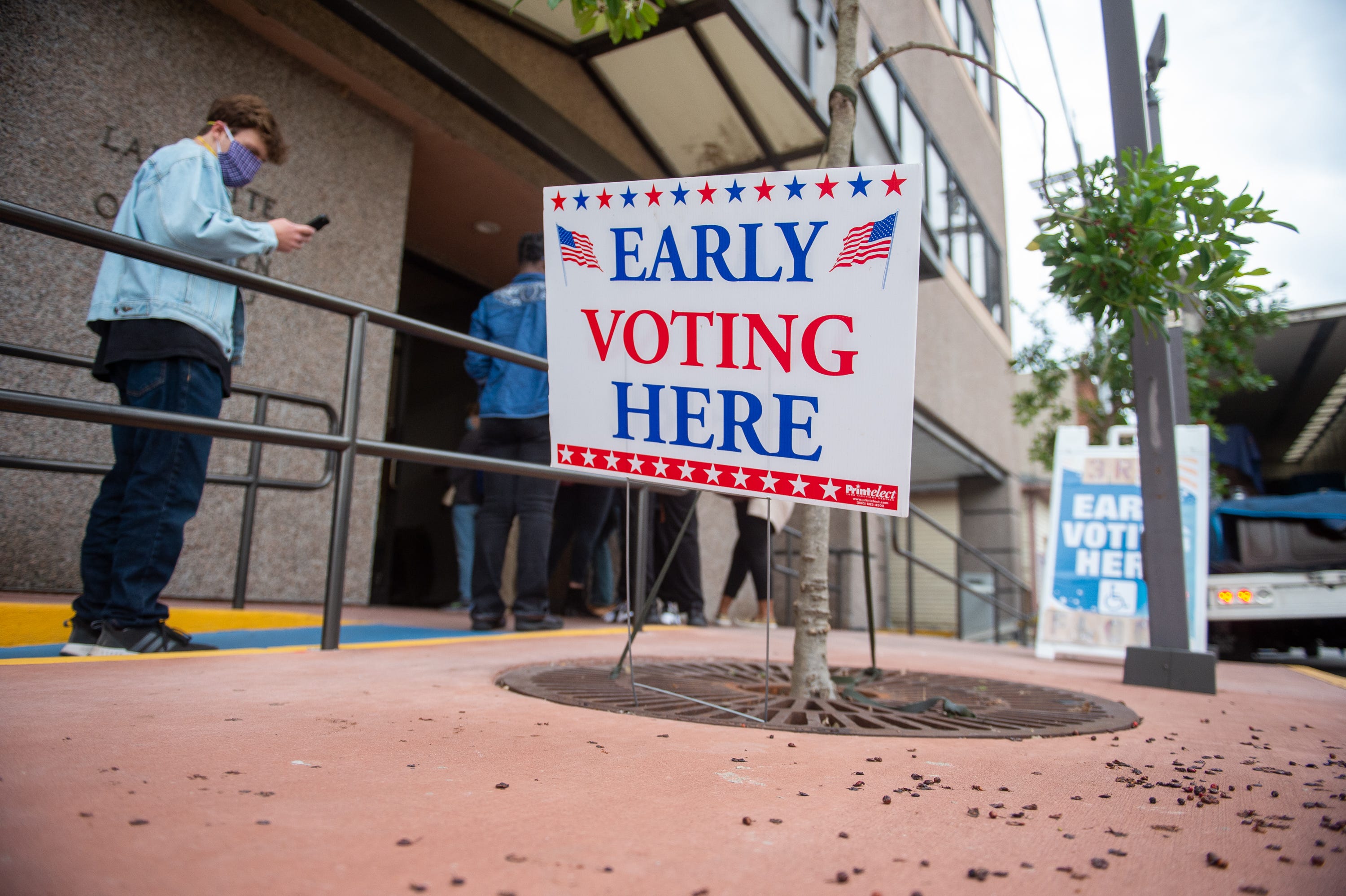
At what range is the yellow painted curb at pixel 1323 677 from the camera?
381cm

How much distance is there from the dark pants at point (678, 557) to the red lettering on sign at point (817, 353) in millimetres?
3046

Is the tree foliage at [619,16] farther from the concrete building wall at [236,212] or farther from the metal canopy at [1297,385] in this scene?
the metal canopy at [1297,385]

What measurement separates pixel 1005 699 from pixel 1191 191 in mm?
1542

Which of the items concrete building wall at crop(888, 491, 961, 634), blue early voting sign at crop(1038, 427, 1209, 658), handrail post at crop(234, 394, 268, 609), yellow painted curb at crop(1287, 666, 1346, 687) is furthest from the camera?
concrete building wall at crop(888, 491, 961, 634)

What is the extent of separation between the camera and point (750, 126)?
5.79 metres

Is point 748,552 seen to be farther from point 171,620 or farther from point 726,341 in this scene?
point 726,341

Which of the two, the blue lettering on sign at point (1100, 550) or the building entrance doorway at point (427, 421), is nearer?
the blue lettering on sign at point (1100, 550)

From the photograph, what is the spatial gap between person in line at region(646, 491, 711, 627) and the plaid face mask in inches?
111

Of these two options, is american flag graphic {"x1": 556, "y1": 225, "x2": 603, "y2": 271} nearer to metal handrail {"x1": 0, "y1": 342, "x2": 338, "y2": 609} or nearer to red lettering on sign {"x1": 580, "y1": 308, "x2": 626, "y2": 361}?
red lettering on sign {"x1": 580, "y1": 308, "x2": 626, "y2": 361}

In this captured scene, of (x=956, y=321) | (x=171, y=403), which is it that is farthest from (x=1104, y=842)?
(x=956, y=321)

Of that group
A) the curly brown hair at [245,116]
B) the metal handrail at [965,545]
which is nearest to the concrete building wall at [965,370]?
the metal handrail at [965,545]

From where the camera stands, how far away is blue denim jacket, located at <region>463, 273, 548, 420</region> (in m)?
3.49

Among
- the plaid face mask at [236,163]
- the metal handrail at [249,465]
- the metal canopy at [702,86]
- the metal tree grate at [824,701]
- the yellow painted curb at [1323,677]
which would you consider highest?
the metal canopy at [702,86]

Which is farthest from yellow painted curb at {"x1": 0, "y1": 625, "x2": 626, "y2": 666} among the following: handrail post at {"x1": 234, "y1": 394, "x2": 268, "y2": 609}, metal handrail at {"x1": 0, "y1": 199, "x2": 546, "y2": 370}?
metal handrail at {"x1": 0, "y1": 199, "x2": 546, "y2": 370}
